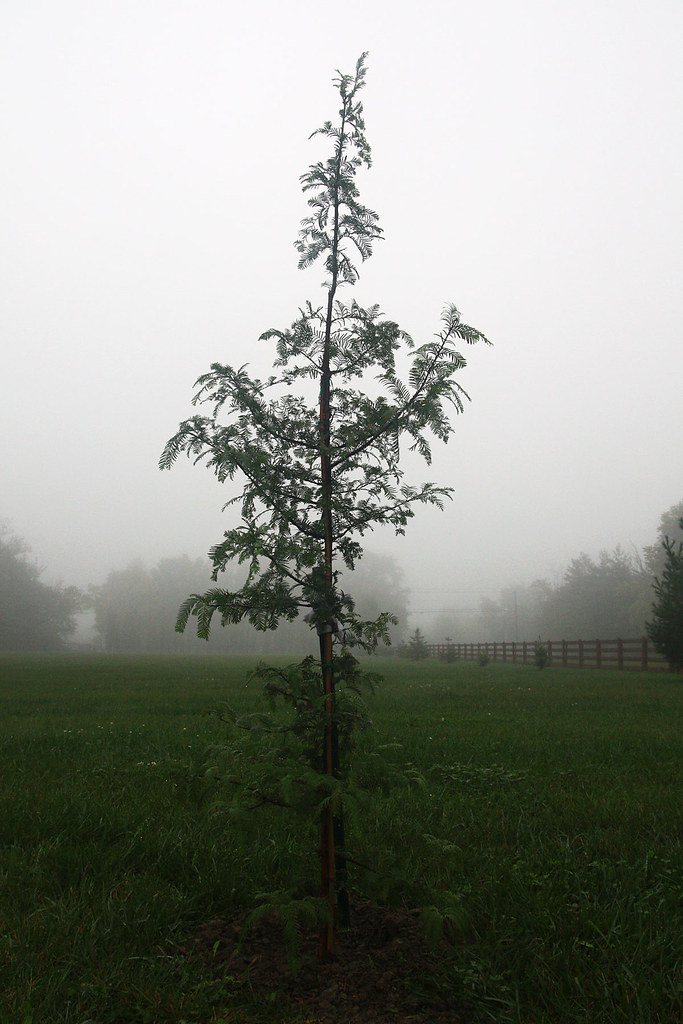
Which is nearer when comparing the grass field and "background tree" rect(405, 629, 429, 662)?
the grass field

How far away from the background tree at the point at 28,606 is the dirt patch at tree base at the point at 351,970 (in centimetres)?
7227

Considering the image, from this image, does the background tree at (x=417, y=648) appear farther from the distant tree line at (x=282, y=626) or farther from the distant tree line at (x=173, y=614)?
the distant tree line at (x=173, y=614)

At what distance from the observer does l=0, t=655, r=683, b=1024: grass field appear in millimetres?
2299

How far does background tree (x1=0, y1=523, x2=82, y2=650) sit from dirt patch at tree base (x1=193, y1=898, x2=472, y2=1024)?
72268 millimetres

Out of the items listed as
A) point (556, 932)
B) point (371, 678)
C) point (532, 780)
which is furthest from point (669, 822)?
point (371, 678)

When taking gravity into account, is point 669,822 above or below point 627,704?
above

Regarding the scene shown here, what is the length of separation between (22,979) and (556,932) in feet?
7.32

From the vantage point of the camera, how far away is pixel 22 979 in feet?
7.60

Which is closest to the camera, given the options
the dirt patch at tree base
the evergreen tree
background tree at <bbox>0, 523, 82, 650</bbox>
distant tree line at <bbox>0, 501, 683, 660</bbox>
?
the dirt patch at tree base

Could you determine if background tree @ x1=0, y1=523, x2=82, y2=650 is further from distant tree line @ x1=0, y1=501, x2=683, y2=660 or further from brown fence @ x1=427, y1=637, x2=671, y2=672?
brown fence @ x1=427, y1=637, x2=671, y2=672

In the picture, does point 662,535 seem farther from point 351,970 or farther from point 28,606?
point 28,606

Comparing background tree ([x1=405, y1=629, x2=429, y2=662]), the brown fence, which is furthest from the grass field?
background tree ([x1=405, y1=629, x2=429, y2=662])

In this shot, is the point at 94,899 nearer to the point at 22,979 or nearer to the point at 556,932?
the point at 22,979

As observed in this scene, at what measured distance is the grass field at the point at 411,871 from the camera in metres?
2.30
